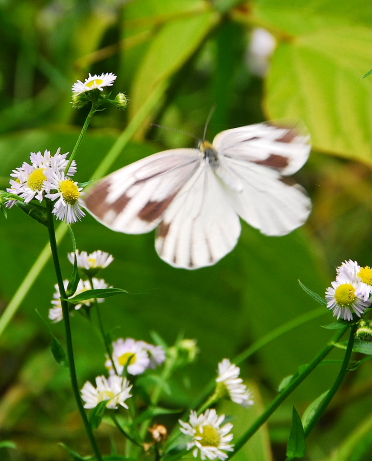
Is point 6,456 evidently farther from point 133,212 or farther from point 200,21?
point 200,21

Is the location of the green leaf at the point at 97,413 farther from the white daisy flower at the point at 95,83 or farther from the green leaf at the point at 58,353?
the white daisy flower at the point at 95,83

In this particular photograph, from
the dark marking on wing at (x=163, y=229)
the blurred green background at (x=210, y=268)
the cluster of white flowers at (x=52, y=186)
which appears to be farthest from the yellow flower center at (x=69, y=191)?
the blurred green background at (x=210, y=268)

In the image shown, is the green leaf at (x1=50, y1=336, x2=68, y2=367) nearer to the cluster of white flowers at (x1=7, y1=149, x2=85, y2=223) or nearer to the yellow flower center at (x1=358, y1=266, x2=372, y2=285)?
the cluster of white flowers at (x1=7, y1=149, x2=85, y2=223)

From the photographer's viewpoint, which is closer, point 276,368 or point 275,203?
point 275,203

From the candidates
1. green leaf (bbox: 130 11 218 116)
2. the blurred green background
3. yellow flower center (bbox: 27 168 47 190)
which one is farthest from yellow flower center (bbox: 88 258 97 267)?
green leaf (bbox: 130 11 218 116)

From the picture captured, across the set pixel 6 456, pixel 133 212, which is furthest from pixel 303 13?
pixel 6 456

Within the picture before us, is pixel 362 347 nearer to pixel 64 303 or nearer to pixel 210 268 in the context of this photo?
pixel 64 303
